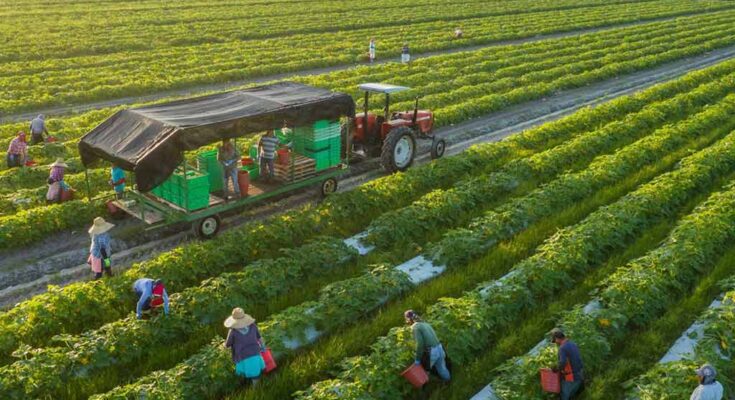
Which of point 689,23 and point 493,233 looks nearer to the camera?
point 493,233

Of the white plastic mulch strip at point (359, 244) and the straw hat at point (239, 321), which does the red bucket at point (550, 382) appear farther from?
the white plastic mulch strip at point (359, 244)

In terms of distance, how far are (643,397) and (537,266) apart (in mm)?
3778

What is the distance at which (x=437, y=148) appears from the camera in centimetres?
2052

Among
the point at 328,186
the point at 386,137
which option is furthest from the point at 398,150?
the point at 328,186

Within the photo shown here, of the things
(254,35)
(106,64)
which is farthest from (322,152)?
(254,35)

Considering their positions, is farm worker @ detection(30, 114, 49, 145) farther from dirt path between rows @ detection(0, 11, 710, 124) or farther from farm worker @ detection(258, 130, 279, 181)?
farm worker @ detection(258, 130, 279, 181)

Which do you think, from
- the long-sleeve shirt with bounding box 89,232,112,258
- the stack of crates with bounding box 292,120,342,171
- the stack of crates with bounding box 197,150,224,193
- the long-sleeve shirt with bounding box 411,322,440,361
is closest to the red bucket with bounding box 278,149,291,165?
the stack of crates with bounding box 292,120,342,171

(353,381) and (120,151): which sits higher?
(120,151)

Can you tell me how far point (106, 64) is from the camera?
3509cm

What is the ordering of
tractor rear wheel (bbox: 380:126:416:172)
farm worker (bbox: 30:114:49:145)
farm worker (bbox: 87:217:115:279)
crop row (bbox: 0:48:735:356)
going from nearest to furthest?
crop row (bbox: 0:48:735:356), farm worker (bbox: 87:217:115:279), tractor rear wheel (bbox: 380:126:416:172), farm worker (bbox: 30:114:49:145)

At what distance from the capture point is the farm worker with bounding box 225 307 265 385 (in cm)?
940

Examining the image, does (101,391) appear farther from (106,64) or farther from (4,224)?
(106,64)

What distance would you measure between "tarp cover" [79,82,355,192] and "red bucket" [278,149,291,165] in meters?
0.78

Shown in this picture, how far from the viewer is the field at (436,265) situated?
9.91 m
